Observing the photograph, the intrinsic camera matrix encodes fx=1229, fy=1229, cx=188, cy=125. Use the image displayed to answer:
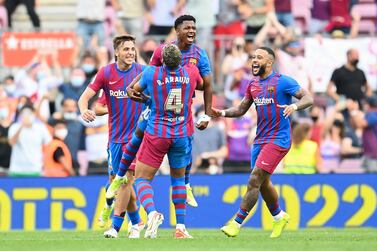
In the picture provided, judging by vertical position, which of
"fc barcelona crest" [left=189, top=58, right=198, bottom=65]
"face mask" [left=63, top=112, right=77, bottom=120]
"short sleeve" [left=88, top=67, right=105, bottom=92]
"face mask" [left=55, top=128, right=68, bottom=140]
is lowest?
"face mask" [left=55, top=128, right=68, bottom=140]

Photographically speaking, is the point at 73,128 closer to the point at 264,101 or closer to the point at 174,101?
the point at 264,101

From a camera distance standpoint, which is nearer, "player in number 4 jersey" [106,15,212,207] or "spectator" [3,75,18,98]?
"player in number 4 jersey" [106,15,212,207]

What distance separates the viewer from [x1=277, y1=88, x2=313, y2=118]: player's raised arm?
1507 centimetres

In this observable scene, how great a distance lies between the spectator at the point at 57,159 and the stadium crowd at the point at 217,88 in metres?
0.02

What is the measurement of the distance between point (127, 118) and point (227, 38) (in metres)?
8.28

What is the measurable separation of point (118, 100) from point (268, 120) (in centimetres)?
199

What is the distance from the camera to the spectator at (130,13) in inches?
955

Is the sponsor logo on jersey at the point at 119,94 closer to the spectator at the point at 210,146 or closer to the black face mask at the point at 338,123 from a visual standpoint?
the spectator at the point at 210,146

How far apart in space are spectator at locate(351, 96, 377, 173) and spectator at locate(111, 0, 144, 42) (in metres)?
4.61

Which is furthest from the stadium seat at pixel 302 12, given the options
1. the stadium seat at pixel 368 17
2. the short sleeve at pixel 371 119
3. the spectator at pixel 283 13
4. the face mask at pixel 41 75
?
the face mask at pixel 41 75

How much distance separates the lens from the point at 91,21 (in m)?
23.9

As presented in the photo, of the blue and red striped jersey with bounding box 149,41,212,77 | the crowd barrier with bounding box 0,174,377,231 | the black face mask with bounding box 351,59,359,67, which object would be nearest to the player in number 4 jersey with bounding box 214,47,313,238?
the blue and red striped jersey with bounding box 149,41,212,77

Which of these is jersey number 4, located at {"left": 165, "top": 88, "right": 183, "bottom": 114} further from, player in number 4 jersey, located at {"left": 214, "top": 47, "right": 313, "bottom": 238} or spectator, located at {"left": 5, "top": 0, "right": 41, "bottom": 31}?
spectator, located at {"left": 5, "top": 0, "right": 41, "bottom": 31}

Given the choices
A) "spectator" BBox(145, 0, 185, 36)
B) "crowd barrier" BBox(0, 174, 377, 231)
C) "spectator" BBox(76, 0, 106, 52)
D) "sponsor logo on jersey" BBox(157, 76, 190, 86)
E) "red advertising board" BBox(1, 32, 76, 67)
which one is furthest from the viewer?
"spectator" BBox(145, 0, 185, 36)
